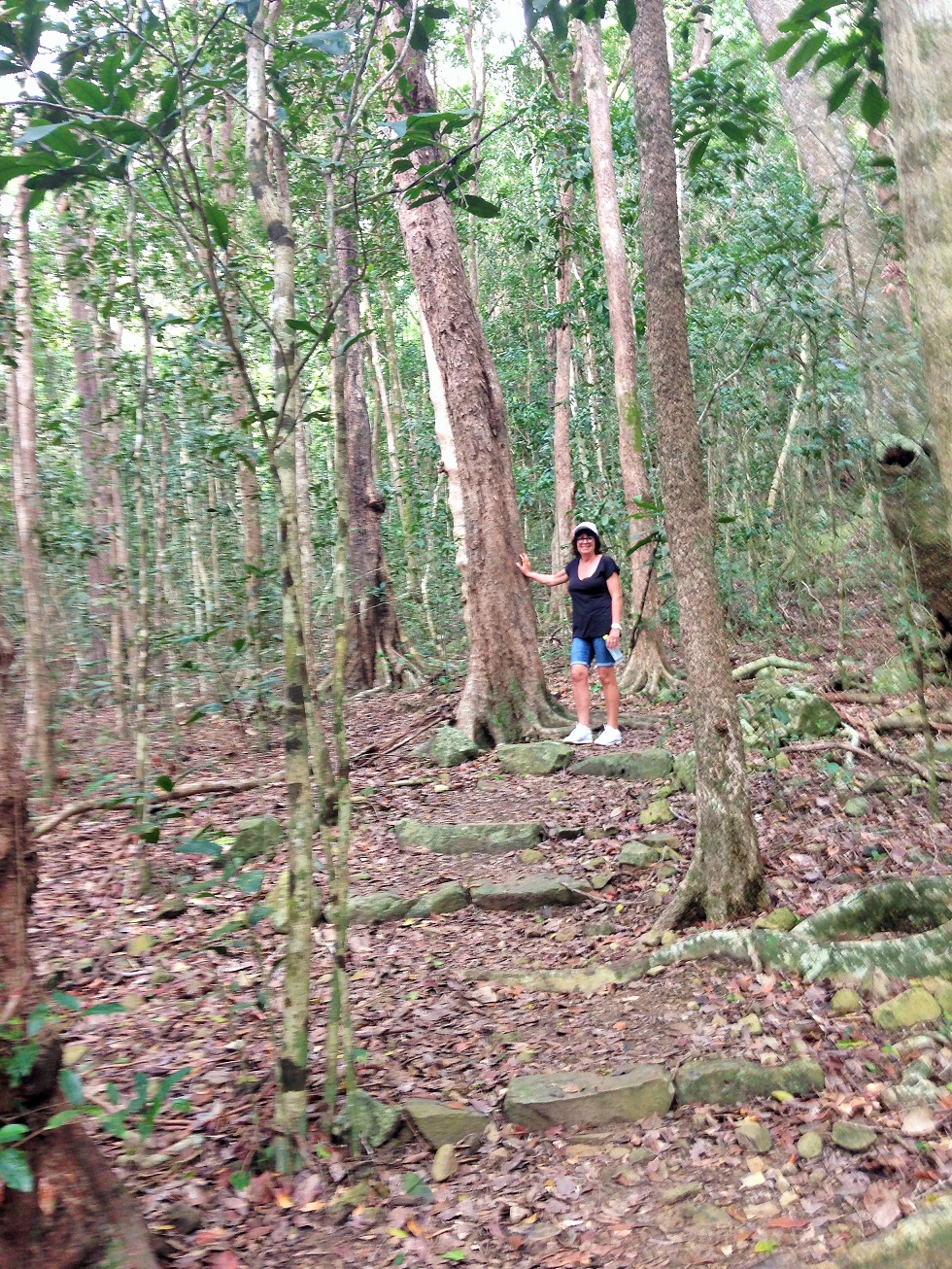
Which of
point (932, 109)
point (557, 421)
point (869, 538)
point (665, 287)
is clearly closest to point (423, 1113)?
point (932, 109)

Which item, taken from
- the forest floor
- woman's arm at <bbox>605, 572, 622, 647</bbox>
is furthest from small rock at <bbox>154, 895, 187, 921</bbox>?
woman's arm at <bbox>605, 572, 622, 647</bbox>

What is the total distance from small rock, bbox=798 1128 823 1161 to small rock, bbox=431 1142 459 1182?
3.86 feet

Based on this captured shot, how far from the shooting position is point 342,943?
3576 millimetres

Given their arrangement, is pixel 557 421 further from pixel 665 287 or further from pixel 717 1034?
pixel 717 1034

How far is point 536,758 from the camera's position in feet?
26.1

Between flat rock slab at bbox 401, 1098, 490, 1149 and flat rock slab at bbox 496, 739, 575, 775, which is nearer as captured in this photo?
flat rock slab at bbox 401, 1098, 490, 1149

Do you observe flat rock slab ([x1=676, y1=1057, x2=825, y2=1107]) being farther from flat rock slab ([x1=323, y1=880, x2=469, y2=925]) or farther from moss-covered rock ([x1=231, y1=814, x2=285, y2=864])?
moss-covered rock ([x1=231, y1=814, x2=285, y2=864])

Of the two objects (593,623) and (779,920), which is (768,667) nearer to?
(593,623)

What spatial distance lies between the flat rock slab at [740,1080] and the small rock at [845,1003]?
15.5 inches

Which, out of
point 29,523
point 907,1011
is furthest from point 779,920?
point 29,523

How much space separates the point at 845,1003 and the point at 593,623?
14.9ft

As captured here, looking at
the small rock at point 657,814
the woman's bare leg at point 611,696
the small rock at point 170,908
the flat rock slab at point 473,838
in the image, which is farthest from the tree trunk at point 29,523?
the small rock at point 657,814

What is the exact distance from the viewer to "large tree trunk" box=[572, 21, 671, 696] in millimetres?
10242

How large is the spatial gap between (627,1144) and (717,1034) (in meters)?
0.68
